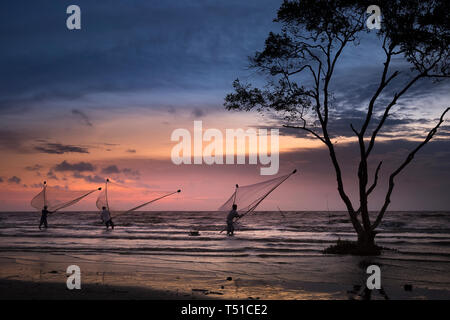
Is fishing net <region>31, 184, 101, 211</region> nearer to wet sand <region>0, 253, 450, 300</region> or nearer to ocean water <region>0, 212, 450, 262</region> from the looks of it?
ocean water <region>0, 212, 450, 262</region>

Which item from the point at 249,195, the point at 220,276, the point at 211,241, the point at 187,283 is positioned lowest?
the point at 211,241

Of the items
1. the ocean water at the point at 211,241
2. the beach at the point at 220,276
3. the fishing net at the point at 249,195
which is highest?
the fishing net at the point at 249,195

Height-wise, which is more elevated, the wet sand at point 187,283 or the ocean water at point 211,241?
the wet sand at point 187,283

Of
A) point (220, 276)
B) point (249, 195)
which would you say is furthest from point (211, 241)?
point (220, 276)

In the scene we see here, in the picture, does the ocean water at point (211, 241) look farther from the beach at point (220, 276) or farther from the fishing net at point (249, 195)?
the fishing net at point (249, 195)

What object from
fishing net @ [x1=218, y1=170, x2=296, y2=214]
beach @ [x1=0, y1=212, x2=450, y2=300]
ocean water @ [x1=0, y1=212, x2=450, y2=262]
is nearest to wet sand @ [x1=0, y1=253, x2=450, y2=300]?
beach @ [x1=0, y1=212, x2=450, y2=300]

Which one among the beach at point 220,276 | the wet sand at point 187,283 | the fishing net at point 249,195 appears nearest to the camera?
the wet sand at point 187,283

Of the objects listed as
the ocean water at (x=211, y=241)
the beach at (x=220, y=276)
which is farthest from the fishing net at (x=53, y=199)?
the beach at (x=220, y=276)

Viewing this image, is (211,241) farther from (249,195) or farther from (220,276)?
(220,276)

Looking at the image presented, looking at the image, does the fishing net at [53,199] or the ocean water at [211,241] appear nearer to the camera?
the ocean water at [211,241]

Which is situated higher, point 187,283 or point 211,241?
point 187,283

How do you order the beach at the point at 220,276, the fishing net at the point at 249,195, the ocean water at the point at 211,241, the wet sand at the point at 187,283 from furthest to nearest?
1. the fishing net at the point at 249,195
2. the ocean water at the point at 211,241
3. the beach at the point at 220,276
4. the wet sand at the point at 187,283
